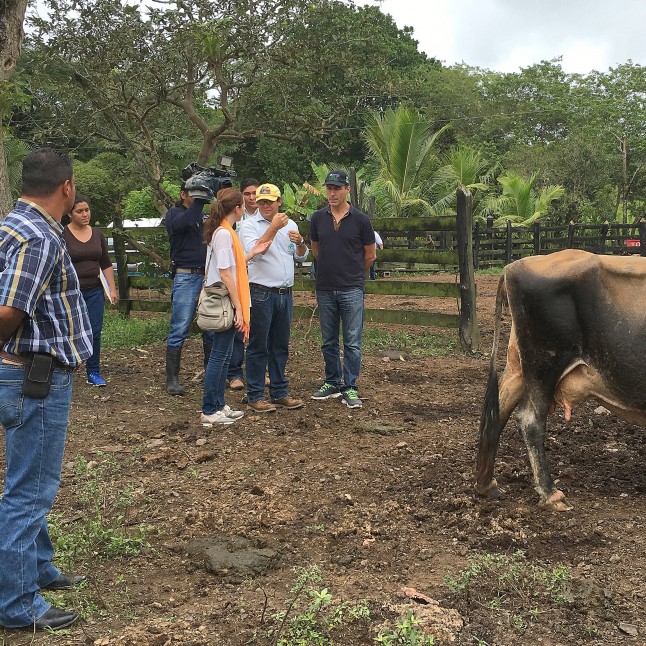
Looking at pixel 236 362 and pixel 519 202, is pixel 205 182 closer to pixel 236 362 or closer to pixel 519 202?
pixel 236 362

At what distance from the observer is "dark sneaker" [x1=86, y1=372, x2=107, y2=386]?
301 inches

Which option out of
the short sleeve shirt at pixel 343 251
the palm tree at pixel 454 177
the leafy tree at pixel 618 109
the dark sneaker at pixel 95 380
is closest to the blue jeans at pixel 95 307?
the dark sneaker at pixel 95 380

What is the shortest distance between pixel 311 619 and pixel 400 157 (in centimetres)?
2323

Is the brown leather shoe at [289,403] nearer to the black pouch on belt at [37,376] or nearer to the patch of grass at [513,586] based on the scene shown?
the patch of grass at [513,586]

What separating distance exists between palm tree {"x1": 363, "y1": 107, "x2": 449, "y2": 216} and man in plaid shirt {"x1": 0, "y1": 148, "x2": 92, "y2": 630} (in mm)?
20722

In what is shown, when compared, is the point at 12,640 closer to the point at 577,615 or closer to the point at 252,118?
the point at 577,615

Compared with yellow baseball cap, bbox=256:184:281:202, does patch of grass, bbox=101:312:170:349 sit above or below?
below

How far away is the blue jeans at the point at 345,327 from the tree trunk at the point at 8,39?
3.52 metres

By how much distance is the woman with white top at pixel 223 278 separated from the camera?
5902mm

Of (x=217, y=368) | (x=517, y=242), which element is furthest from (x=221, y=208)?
(x=517, y=242)

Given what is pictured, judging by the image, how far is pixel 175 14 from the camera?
347 inches

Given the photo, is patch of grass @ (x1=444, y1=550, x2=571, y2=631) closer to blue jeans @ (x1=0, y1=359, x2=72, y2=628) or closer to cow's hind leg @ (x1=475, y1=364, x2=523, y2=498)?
cow's hind leg @ (x1=475, y1=364, x2=523, y2=498)

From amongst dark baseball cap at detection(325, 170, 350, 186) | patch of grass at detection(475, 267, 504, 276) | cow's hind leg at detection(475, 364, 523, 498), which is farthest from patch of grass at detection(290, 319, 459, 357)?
patch of grass at detection(475, 267, 504, 276)

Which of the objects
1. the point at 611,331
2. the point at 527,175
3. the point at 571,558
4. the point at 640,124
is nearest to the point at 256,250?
the point at 611,331
